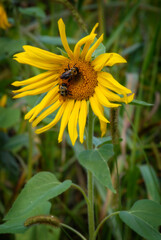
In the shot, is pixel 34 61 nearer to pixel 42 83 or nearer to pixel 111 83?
pixel 42 83

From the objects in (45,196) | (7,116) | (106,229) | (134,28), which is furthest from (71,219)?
(134,28)

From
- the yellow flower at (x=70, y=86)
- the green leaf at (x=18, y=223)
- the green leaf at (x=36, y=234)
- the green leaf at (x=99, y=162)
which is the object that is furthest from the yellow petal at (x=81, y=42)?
the green leaf at (x=36, y=234)

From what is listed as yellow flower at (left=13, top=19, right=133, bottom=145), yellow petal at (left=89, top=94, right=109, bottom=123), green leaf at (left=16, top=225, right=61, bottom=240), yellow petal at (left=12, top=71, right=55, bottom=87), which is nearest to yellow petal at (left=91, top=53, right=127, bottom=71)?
yellow flower at (left=13, top=19, right=133, bottom=145)

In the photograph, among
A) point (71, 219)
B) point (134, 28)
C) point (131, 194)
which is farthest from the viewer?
point (134, 28)

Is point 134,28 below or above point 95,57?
above

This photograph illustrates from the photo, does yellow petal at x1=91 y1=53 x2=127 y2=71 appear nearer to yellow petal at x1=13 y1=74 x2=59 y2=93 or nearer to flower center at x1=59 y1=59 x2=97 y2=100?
flower center at x1=59 y1=59 x2=97 y2=100

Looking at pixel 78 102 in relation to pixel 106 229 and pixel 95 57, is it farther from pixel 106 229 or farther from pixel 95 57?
pixel 106 229

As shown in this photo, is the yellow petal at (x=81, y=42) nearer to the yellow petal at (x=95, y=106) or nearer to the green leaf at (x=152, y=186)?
the yellow petal at (x=95, y=106)
